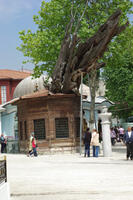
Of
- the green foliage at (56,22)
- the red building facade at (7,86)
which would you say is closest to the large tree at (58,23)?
the green foliage at (56,22)

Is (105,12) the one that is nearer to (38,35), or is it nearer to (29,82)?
(38,35)

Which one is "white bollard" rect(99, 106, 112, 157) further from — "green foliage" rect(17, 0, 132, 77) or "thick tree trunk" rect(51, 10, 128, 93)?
"green foliage" rect(17, 0, 132, 77)

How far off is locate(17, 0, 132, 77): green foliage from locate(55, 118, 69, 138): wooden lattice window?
5911mm

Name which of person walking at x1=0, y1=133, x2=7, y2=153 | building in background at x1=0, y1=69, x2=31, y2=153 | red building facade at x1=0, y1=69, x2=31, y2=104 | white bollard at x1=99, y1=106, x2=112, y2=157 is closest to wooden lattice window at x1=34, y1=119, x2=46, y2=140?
white bollard at x1=99, y1=106, x2=112, y2=157

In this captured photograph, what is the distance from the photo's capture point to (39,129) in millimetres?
25047

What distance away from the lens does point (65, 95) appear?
81.0 feet

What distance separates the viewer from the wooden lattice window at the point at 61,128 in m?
24.7

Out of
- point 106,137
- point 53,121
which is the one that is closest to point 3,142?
point 53,121

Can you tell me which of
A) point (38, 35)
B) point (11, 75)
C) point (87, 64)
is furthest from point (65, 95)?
point (11, 75)

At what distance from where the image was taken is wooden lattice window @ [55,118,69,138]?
24.7 m

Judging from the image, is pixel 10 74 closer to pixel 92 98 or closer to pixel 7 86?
pixel 7 86

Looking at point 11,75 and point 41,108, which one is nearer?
point 41,108

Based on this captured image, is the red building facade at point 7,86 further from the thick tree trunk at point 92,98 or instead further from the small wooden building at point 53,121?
the small wooden building at point 53,121

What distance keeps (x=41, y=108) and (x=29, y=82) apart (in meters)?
14.3
